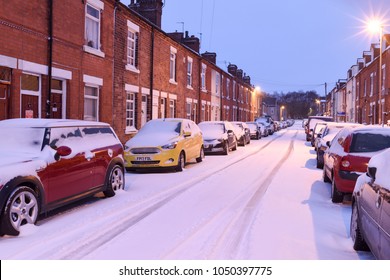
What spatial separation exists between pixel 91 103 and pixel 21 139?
922cm

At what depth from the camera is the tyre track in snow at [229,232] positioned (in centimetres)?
511

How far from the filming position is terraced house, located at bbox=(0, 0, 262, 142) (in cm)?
1177

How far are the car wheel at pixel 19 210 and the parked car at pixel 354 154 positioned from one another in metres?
5.40

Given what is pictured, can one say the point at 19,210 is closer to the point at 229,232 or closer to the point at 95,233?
the point at 95,233

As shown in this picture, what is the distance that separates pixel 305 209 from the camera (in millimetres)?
7770

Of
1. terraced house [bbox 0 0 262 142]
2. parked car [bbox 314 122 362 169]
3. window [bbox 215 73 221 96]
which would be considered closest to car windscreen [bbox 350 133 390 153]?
parked car [bbox 314 122 362 169]

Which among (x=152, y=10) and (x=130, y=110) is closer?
(x=130, y=110)

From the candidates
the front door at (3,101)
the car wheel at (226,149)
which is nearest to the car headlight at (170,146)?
the front door at (3,101)

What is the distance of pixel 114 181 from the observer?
916cm

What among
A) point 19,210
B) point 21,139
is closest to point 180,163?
point 21,139

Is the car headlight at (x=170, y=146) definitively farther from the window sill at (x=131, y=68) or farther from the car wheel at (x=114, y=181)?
the window sill at (x=131, y=68)
